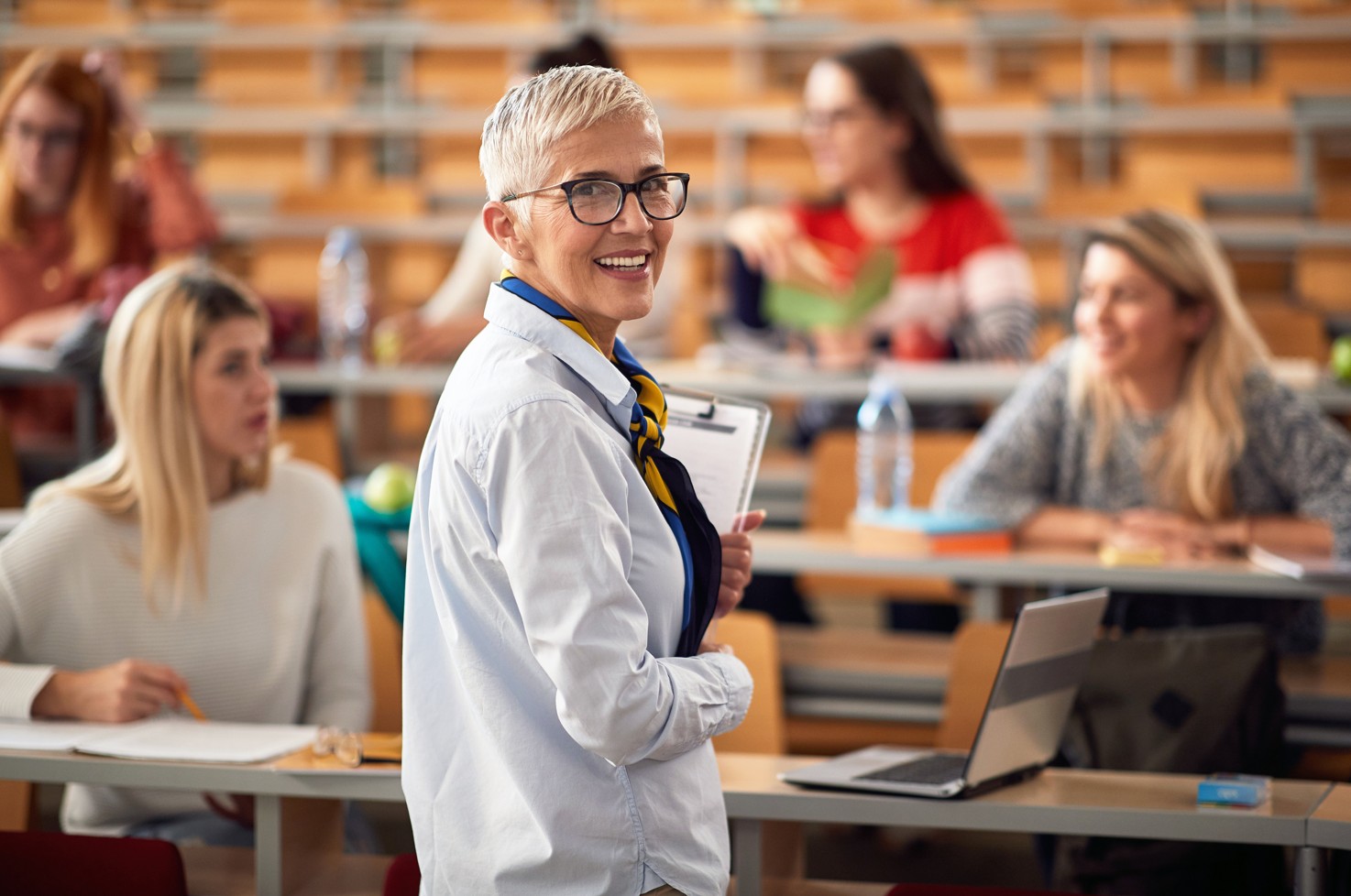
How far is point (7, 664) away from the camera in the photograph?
1.99 meters

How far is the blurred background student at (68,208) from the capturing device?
12.0ft

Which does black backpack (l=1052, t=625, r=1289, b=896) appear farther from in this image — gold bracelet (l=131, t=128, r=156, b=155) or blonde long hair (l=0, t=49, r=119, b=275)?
gold bracelet (l=131, t=128, r=156, b=155)

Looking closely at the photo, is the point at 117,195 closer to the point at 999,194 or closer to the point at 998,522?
the point at 998,522

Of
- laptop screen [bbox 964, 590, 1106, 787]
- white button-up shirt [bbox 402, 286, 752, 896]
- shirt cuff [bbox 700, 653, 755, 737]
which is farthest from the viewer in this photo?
laptop screen [bbox 964, 590, 1106, 787]

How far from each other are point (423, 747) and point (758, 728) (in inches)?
39.0

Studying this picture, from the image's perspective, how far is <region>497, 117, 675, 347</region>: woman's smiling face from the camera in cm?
130

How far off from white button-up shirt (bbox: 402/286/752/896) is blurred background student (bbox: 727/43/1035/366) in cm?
232

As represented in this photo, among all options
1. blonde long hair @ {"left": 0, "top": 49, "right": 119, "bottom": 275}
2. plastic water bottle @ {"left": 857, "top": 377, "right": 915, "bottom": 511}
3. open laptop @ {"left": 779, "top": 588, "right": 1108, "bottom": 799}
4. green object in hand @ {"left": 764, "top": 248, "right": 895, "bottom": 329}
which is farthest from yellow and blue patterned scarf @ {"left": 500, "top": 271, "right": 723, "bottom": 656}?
blonde long hair @ {"left": 0, "top": 49, "right": 119, "bottom": 275}

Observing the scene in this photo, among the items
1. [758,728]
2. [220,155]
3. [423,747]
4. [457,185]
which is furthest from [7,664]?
[220,155]

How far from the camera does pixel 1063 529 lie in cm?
274

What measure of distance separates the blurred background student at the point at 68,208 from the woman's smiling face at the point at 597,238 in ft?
8.50

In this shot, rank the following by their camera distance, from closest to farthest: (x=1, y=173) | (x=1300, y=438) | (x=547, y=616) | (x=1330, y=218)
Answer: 1. (x=547, y=616)
2. (x=1300, y=438)
3. (x=1, y=173)
4. (x=1330, y=218)

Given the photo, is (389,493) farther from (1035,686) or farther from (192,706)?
(1035,686)

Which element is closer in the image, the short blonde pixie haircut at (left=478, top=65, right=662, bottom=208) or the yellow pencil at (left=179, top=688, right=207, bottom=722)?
the short blonde pixie haircut at (left=478, top=65, right=662, bottom=208)
